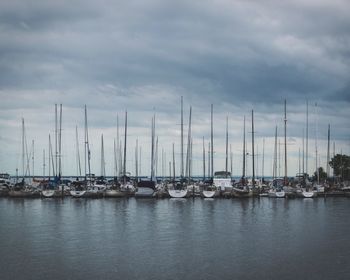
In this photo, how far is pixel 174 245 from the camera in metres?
37.2

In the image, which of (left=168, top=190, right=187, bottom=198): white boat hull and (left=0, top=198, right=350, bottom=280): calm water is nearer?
(left=0, top=198, right=350, bottom=280): calm water

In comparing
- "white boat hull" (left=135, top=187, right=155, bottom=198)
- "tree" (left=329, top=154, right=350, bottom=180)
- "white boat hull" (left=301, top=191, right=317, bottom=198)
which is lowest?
"white boat hull" (left=301, top=191, right=317, bottom=198)

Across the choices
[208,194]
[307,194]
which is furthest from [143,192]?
[307,194]

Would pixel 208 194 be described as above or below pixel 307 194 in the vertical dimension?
above

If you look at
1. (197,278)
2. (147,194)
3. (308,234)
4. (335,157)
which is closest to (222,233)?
(308,234)

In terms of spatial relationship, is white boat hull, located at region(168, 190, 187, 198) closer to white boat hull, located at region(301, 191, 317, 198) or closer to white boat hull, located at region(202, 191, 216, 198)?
white boat hull, located at region(202, 191, 216, 198)

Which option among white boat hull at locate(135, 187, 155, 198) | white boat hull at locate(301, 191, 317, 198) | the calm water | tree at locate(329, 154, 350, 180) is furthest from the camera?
tree at locate(329, 154, 350, 180)

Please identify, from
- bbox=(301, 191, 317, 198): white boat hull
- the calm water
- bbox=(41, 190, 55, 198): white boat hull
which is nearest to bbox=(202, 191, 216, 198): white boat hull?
bbox=(301, 191, 317, 198): white boat hull

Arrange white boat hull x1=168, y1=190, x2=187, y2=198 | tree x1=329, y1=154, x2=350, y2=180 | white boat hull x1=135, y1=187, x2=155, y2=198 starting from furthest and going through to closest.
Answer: tree x1=329, y1=154, x2=350, y2=180
white boat hull x1=135, y1=187, x2=155, y2=198
white boat hull x1=168, y1=190, x2=187, y2=198

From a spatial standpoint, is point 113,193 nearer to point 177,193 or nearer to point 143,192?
point 143,192

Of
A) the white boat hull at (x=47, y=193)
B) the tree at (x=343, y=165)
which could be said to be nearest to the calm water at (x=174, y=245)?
the white boat hull at (x=47, y=193)

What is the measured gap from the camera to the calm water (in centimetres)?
2808

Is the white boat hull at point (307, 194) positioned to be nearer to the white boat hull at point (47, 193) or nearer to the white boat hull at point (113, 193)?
the white boat hull at point (113, 193)

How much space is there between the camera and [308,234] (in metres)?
44.0
